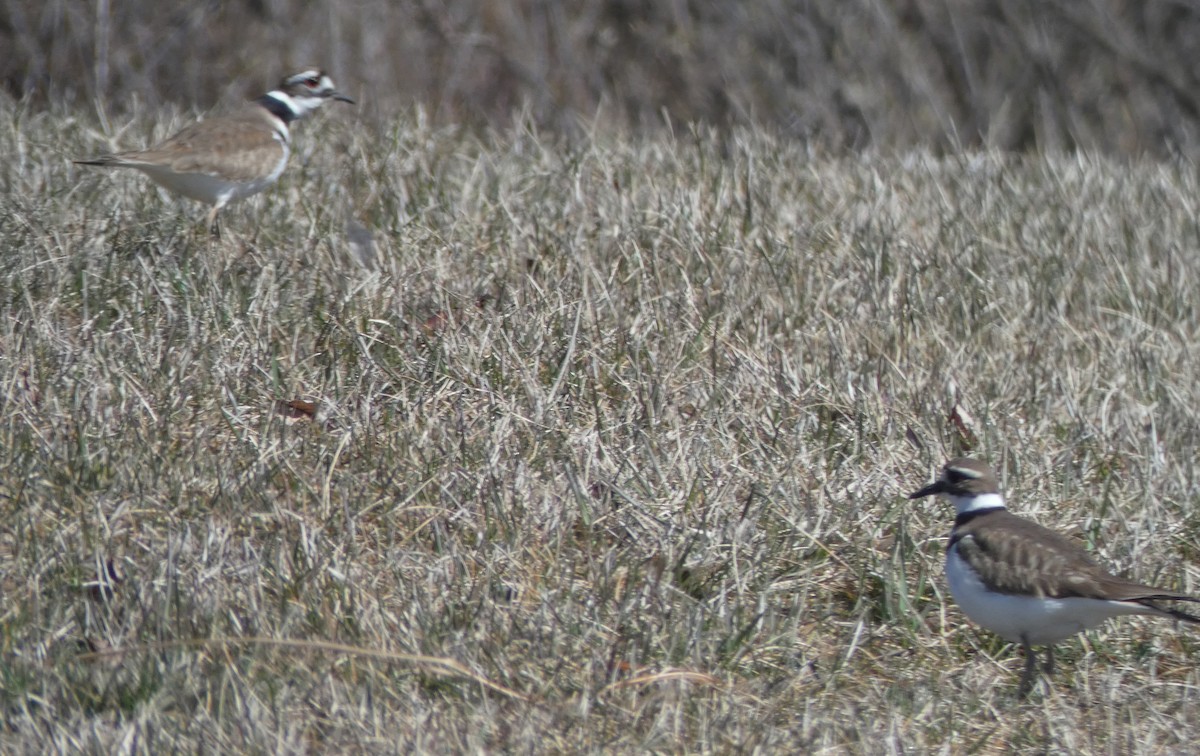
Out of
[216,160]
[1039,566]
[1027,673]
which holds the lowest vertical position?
[1027,673]

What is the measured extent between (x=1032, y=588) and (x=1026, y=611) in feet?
0.22

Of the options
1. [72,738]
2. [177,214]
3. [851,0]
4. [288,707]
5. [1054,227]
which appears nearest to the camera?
[72,738]

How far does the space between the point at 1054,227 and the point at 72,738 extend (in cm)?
538

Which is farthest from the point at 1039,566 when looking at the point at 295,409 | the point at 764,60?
the point at 764,60

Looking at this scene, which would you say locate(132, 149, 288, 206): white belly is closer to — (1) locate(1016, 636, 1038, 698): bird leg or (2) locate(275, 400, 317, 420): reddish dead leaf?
(2) locate(275, 400, 317, 420): reddish dead leaf

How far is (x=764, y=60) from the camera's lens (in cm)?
1370

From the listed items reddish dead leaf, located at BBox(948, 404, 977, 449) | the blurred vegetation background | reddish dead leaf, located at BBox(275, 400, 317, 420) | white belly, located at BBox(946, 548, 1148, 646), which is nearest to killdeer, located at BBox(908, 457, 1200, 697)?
white belly, located at BBox(946, 548, 1148, 646)

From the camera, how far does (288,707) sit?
3.60m

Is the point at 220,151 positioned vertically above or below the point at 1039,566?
above

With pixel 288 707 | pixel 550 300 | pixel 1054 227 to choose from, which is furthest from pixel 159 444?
pixel 1054 227

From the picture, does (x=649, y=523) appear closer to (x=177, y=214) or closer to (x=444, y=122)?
(x=177, y=214)

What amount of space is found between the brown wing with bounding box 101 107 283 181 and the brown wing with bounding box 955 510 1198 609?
3329mm

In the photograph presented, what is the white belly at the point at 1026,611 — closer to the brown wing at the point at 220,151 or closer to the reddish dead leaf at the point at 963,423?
the reddish dead leaf at the point at 963,423

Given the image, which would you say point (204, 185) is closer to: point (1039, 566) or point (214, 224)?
point (214, 224)
